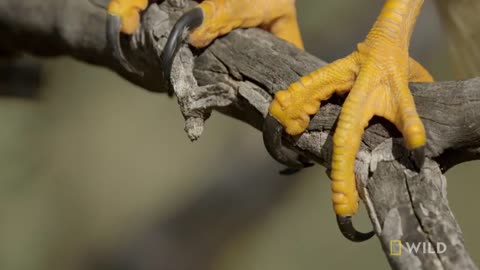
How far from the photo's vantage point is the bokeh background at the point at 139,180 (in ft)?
12.6

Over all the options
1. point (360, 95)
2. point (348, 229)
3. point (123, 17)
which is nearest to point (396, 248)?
point (348, 229)

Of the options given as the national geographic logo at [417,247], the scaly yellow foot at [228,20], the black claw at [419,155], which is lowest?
the national geographic logo at [417,247]

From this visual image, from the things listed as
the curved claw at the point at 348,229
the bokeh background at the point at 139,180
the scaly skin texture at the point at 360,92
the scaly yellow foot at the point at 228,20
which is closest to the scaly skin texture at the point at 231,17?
the scaly yellow foot at the point at 228,20

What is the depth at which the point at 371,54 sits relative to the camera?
1430mm

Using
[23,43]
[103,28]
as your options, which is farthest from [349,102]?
[23,43]

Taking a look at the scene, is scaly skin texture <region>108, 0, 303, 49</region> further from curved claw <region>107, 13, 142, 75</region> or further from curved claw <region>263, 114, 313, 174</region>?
curved claw <region>263, 114, 313, 174</region>

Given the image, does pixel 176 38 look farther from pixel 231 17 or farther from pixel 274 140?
pixel 274 140

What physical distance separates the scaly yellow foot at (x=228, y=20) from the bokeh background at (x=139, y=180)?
1.71 metres

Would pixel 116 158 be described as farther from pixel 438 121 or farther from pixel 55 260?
pixel 438 121

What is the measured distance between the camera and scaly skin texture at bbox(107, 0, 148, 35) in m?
1.71

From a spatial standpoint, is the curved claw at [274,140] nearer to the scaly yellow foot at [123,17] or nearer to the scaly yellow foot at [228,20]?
the scaly yellow foot at [228,20]

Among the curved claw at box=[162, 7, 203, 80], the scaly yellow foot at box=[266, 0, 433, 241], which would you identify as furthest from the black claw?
the curved claw at box=[162, 7, 203, 80]

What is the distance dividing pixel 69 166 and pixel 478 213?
8.12 feet

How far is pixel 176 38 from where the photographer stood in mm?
1530
